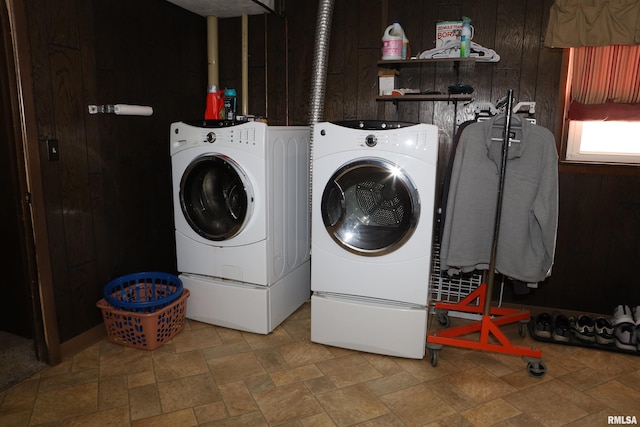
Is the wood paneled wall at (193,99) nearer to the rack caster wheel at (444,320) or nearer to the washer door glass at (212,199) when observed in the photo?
the washer door glass at (212,199)

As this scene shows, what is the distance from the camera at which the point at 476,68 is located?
285 centimetres

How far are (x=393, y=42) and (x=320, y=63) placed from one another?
1.56ft

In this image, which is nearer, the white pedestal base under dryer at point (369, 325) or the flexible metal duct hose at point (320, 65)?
the white pedestal base under dryer at point (369, 325)

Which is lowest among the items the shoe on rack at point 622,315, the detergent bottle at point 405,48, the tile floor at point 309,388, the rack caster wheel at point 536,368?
the tile floor at point 309,388

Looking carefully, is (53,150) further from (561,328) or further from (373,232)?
(561,328)

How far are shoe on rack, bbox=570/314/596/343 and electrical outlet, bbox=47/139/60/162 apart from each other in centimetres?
295

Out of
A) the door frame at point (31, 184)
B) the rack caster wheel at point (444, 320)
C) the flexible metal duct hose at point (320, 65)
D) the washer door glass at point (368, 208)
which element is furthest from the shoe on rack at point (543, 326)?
the door frame at point (31, 184)

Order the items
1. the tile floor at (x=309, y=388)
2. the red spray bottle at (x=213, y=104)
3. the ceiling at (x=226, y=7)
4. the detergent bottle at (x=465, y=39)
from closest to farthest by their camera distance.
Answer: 1. the tile floor at (x=309, y=388)
2. the detergent bottle at (x=465, y=39)
3. the ceiling at (x=226, y=7)
4. the red spray bottle at (x=213, y=104)

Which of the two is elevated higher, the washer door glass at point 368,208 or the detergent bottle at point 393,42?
the detergent bottle at point 393,42

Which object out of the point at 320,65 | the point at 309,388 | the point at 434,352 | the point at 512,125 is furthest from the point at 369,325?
the point at 320,65

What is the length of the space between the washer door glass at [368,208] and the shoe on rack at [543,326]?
3.56 feet

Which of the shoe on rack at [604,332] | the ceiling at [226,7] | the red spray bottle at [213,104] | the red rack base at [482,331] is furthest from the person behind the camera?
the red spray bottle at [213,104]

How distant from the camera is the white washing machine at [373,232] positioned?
2.23 m

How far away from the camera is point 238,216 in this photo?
104 inches
